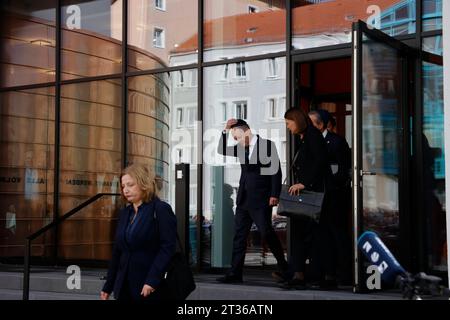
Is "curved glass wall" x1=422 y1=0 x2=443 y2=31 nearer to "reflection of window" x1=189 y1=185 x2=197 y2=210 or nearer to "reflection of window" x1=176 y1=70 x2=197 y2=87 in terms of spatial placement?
"reflection of window" x1=176 y1=70 x2=197 y2=87

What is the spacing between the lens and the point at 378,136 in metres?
8.18

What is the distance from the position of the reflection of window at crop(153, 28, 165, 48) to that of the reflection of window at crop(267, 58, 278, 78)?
1708 mm

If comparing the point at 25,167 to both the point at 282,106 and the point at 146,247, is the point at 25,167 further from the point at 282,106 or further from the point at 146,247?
the point at 146,247

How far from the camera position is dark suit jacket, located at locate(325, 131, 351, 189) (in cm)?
841

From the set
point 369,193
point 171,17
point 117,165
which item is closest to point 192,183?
point 117,165

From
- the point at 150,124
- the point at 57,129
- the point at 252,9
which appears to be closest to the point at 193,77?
the point at 150,124

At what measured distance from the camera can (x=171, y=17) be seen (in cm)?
1073

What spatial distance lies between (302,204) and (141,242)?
2.65 meters

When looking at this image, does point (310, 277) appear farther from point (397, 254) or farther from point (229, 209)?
point (229, 209)

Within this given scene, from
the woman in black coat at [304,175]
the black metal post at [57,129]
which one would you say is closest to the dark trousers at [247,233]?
the woman in black coat at [304,175]

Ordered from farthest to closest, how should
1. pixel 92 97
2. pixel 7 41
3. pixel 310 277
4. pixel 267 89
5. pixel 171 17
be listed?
pixel 7 41 → pixel 92 97 → pixel 171 17 → pixel 267 89 → pixel 310 277

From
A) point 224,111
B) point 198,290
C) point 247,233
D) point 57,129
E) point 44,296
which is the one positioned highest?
point 224,111

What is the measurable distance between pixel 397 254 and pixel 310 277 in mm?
870

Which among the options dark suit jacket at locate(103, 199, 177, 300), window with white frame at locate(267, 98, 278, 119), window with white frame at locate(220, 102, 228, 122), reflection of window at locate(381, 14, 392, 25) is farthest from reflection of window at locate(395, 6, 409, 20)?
dark suit jacket at locate(103, 199, 177, 300)
